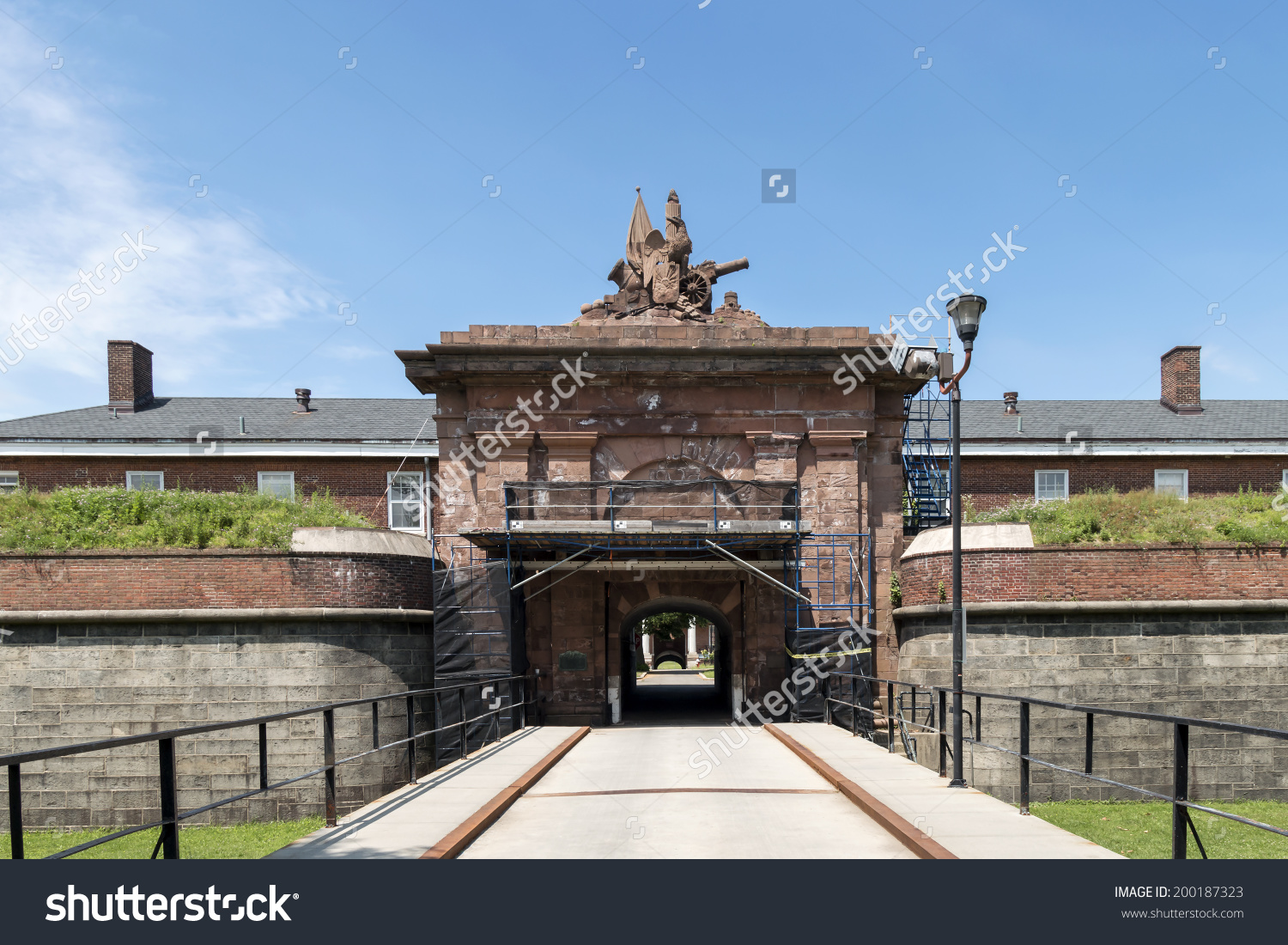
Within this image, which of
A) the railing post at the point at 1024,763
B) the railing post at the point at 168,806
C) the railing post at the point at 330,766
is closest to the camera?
the railing post at the point at 168,806

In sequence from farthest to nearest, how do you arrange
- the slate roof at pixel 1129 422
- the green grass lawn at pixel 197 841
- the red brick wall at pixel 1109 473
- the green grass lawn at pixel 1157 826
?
the slate roof at pixel 1129 422
the red brick wall at pixel 1109 473
the green grass lawn at pixel 197 841
the green grass lawn at pixel 1157 826

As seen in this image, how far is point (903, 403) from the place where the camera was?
22359 millimetres

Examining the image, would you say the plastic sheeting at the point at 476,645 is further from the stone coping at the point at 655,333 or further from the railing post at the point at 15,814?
the railing post at the point at 15,814

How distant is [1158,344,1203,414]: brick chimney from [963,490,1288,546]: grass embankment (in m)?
14.6

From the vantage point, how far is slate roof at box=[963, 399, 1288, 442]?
3009 cm

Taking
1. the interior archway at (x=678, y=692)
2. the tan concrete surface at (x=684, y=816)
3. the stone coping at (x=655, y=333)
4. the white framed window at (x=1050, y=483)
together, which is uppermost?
the stone coping at (x=655, y=333)

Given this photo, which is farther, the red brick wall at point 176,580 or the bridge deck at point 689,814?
the red brick wall at point 176,580

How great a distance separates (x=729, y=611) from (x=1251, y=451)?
18821 millimetres

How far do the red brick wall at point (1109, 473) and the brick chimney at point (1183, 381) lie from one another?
368 centimetres

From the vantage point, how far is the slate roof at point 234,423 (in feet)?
94.4

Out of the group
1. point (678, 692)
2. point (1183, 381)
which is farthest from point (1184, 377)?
point (678, 692)

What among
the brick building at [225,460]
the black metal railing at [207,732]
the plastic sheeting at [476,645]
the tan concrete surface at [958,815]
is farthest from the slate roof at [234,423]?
the tan concrete surface at [958,815]

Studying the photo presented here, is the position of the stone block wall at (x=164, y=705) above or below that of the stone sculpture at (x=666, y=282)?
below
